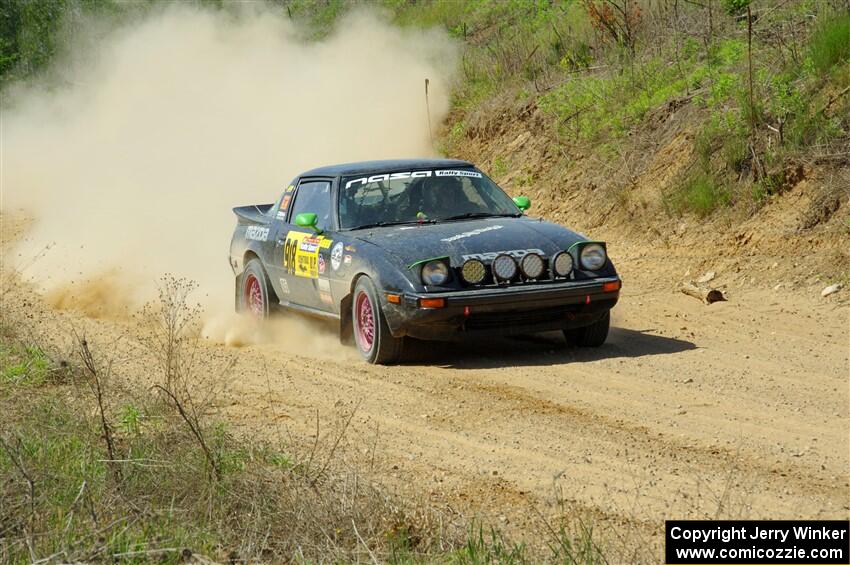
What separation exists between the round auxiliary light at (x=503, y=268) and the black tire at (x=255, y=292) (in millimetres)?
3014

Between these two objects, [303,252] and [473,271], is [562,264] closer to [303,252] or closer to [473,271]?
[473,271]

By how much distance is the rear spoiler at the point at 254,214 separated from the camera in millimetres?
12031

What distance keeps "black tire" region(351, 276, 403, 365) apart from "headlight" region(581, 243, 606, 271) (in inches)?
59.8

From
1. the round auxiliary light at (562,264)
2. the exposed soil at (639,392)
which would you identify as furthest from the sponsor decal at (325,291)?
the round auxiliary light at (562,264)

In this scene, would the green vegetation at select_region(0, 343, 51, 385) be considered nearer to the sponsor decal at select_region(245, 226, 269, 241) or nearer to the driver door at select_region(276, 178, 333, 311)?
the driver door at select_region(276, 178, 333, 311)

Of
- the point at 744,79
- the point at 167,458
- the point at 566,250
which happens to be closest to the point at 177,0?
the point at 744,79

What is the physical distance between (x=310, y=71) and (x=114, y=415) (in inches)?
732

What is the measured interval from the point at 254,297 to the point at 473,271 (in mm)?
3418

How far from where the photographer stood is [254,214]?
1236 cm

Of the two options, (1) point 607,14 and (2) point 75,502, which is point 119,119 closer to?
(1) point 607,14

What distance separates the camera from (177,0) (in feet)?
104

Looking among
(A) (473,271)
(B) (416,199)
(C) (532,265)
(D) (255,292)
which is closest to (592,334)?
(C) (532,265)

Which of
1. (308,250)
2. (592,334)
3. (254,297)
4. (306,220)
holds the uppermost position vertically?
(306,220)

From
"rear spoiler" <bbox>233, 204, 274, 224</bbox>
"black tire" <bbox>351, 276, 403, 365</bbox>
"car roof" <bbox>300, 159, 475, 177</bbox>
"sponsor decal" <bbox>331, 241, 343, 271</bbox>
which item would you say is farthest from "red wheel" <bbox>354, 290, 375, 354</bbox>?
"rear spoiler" <bbox>233, 204, 274, 224</bbox>
